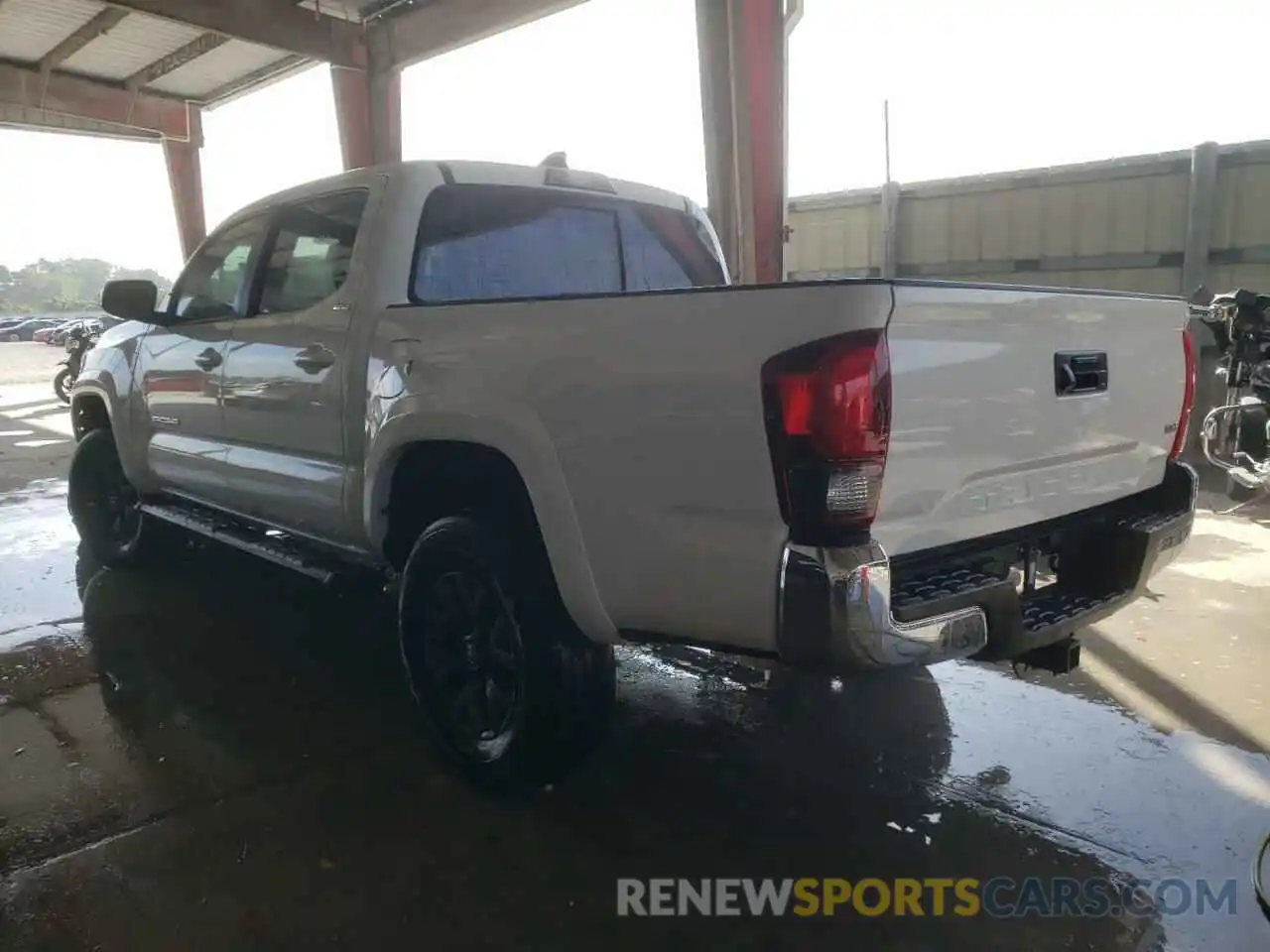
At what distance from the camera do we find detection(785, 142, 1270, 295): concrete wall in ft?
24.5

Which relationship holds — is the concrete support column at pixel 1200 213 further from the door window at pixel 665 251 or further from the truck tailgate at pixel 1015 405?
the truck tailgate at pixel 1015 405

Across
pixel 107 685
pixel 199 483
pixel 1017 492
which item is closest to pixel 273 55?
pixel 199 483

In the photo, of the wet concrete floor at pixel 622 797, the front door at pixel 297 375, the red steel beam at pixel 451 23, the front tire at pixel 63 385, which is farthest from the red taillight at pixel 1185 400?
the front tire at pixel 63 385

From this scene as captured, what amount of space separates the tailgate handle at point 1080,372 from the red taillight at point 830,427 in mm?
678

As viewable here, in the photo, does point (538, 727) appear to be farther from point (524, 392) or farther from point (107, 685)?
point (107, 685)

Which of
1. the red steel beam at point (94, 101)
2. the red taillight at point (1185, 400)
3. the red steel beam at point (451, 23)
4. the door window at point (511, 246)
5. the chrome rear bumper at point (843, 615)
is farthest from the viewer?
the red steel beam at point (94, 101)

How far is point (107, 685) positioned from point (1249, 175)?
8459mm

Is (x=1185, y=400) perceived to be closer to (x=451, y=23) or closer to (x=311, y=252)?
(x=311, y=252)

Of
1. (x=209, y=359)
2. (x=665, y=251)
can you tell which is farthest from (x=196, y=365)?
(x=665, y=251)

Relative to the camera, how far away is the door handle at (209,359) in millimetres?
3961

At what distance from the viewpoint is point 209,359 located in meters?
4.03

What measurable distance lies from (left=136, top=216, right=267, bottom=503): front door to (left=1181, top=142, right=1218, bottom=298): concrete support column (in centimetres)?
710

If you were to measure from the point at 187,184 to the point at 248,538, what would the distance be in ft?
45.4

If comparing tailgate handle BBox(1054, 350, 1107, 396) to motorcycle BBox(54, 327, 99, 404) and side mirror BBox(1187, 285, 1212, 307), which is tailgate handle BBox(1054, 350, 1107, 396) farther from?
motorcycle BBox(54, 327, 99, 404)
